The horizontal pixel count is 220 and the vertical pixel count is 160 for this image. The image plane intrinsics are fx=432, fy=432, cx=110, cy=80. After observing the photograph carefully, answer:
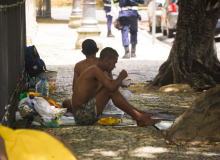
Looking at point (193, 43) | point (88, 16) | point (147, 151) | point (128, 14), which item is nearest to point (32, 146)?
point (147, 151)

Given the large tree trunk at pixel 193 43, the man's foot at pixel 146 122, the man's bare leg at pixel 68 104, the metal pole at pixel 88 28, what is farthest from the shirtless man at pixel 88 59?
the metal pole at pixel 88 28

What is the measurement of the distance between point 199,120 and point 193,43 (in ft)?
10.8

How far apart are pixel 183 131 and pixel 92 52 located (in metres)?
2.01

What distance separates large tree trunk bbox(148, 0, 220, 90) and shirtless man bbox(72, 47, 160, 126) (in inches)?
109

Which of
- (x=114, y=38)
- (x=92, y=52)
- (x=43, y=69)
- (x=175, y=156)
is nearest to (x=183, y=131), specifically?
(x=175, y=156)

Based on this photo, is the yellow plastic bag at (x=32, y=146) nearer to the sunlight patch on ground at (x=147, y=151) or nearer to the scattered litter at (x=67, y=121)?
the sunlight patch on ground at (x=147, y=151)

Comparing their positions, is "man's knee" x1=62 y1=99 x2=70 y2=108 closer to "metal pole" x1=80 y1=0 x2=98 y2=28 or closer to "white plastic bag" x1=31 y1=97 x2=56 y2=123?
A: "white plastic bag" x1=31 y1=97 x2=56 y2=123

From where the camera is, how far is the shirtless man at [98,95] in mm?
5426

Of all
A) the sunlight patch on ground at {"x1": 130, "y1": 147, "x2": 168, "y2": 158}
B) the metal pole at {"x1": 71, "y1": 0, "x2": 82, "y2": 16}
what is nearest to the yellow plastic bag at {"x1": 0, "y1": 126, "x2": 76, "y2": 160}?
the sunlight patch on ground at {"x1": 130, "y1": 147, "x2": 168, "y2": 158}

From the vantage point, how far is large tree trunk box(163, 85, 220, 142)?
502 centimetres

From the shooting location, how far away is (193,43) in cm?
813

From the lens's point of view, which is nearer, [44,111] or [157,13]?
Result: [44,111]

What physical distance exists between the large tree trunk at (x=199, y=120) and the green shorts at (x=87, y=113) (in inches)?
37.8

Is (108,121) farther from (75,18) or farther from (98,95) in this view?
(75,18)
